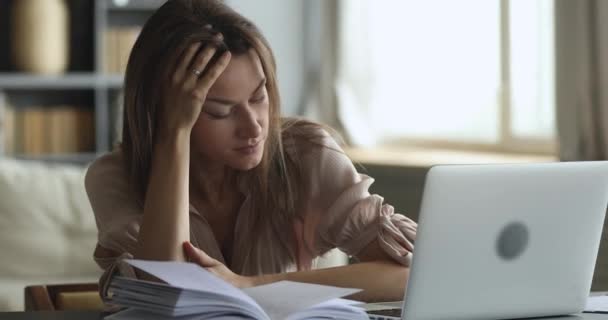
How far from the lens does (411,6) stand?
195 inches

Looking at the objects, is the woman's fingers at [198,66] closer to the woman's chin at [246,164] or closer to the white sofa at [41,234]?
the woman's chin at [246,164]

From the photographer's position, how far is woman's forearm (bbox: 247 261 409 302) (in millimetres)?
1703

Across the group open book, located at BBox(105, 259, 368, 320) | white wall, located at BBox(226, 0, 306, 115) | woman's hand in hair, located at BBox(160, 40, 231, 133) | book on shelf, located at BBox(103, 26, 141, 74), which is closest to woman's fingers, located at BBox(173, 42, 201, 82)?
woman's hand in hair, located at BBox(160, 40, 231, 133)

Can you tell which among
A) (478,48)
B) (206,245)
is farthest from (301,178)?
(478,48)

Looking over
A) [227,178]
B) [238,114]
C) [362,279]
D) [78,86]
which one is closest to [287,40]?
[78,86]

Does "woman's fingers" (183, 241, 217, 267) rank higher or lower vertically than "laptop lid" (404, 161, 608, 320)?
lower

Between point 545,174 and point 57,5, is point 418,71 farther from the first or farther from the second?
point 545,174

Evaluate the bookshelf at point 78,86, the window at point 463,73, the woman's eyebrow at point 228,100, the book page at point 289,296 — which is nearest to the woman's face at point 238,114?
the woman's eyebrow at point 228,100

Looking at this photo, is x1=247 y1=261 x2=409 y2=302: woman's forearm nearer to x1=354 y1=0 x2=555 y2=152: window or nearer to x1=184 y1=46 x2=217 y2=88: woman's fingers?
x1=184 y1=46 x2=217 y2=88: woman's fingers

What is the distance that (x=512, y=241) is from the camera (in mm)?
1375

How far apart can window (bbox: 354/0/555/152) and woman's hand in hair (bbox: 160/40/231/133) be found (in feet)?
8.09

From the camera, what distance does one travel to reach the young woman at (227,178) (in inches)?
70.6

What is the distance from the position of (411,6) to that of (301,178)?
3030mm

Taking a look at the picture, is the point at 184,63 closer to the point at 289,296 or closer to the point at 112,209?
the point at 112,209
